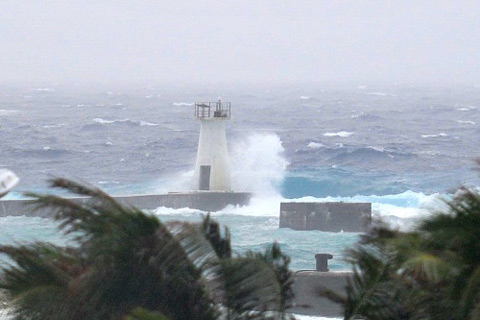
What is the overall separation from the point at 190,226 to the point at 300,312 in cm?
1035

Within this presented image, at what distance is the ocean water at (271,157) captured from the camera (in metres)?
37.1

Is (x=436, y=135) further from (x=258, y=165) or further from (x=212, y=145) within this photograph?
(x=212, y=145)

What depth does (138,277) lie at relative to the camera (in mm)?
7375

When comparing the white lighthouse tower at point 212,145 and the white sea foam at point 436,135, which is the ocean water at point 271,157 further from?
the white lighthouse tower at point 212,145

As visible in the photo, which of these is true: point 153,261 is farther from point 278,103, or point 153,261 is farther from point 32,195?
point 278,103

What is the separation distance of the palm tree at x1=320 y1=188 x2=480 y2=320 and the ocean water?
1884 centimetres

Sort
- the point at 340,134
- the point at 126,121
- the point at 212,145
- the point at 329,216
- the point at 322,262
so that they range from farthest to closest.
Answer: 1. the point at 126,121
2. the point at 340,134
3. the point at 212,145
4. the point at 329,216
5. the point at 322,262

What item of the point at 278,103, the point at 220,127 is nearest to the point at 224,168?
the point at 220,127

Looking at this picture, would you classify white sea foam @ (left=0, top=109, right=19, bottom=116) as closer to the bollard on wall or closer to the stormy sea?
the stormy sea

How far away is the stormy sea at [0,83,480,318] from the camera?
3690 cm

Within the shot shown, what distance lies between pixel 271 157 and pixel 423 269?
147 ft

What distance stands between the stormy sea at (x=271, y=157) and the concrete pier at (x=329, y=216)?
407 millimetres

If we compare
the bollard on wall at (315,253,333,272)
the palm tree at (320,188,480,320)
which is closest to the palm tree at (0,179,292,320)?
the palm tree at (320,188,480,320)

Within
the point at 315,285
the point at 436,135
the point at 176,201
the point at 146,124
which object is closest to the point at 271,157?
the point at 176,201
